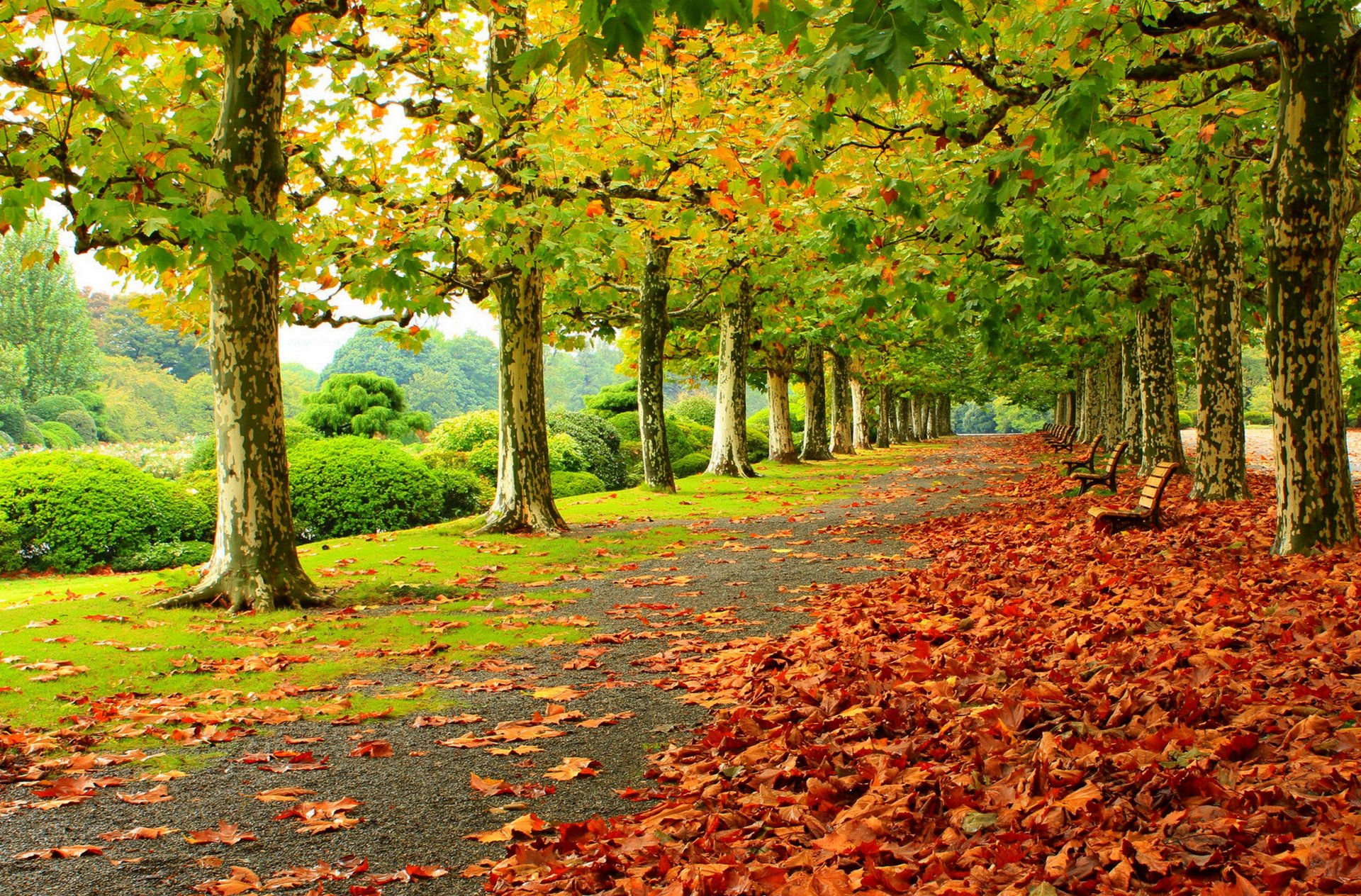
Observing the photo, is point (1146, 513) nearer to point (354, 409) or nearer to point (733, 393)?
point (733, 393)

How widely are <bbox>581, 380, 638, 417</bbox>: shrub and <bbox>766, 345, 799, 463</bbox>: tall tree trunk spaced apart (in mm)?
4833

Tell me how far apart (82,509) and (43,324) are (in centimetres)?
4219

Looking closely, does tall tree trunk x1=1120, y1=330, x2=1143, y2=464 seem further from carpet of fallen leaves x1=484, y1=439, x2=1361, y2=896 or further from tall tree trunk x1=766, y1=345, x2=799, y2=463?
carpet of fallen leaves x1=484, y1=439, x2=1361, y2=896

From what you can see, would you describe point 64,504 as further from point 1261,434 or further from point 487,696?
point 1261,434

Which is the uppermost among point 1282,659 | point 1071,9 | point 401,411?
point 1071,9

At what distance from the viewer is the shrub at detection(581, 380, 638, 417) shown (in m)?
32.8

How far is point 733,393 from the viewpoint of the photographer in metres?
24.2

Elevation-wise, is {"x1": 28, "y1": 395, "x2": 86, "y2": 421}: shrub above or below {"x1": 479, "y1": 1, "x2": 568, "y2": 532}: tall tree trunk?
above

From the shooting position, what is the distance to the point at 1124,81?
928 centimetres

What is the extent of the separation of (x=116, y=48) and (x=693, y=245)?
36.6 ft

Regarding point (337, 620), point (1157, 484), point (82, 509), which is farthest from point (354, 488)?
point (1157, 484)

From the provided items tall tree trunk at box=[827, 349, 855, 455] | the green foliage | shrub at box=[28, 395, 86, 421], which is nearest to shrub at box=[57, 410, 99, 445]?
shrub at box=[28, 395, 86, 421]

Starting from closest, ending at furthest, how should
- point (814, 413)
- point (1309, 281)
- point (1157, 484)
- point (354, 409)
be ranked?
1. point (1309, 281)
2. point (1157, 484)
3. point (354, 409)
4. point (814, 413)

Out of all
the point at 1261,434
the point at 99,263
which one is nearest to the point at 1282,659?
the point at 99,263
